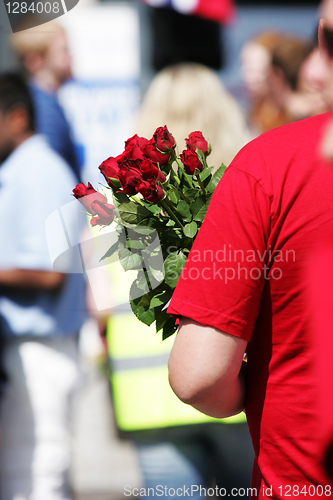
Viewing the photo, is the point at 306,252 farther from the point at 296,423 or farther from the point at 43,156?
the point at 43,156

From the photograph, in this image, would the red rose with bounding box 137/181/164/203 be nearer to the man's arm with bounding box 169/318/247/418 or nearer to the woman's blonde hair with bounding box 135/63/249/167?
the man's arm with bounding box 169/318/247/418

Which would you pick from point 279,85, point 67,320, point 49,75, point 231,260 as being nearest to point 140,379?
point 67,320

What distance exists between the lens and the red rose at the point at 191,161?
975mm

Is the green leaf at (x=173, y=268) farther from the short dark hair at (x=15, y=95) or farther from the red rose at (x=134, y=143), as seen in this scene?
the short dark hair at (x=15, y=95)

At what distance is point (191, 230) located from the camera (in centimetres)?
95

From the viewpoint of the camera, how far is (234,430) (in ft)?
5.73

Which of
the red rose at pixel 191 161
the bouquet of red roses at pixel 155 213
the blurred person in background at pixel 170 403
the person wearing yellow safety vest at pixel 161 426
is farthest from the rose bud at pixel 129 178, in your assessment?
the person wearing yellow safety vest at pixel 161 426

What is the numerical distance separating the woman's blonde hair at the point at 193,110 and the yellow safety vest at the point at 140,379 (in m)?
0.64

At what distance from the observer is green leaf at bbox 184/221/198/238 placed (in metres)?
0.95

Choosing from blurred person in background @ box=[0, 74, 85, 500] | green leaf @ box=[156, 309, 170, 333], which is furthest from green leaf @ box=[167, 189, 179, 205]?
blurred person in background @ box=[0, 74, 85, 500]

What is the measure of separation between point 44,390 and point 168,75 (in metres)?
1.34

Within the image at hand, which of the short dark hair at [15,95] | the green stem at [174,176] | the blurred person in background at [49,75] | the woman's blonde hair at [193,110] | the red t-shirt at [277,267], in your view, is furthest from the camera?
the blurred person in background at [49,75]

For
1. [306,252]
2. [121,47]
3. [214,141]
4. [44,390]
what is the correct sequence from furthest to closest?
[121,47] < [44,390] < [214,141] < [306,252]

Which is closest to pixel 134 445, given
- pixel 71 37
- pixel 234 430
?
pixel 234 430
